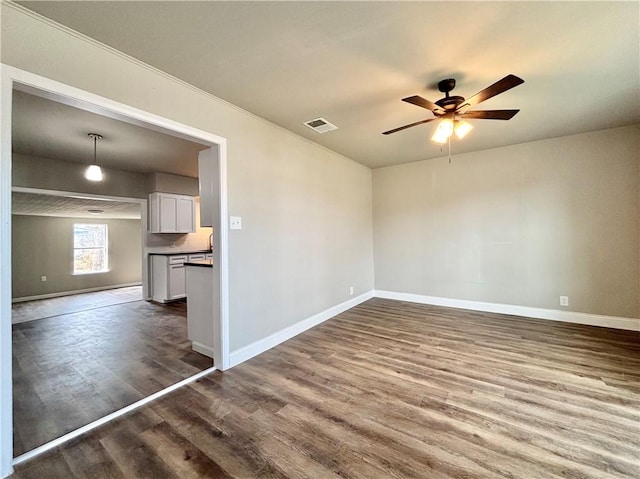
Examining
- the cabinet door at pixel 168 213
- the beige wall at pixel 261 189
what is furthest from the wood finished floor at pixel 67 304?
the beige wall at pixel 261 189

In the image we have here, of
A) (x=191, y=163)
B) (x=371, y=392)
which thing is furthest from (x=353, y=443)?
(x=191, y=163)

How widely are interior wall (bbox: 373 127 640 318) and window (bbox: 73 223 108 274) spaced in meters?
8.17

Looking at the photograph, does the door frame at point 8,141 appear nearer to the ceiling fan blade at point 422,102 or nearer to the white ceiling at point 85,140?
the white ceiling at point 85,140

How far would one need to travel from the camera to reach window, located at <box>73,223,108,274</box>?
7405 mm

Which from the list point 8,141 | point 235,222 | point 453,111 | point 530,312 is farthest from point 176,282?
point 530,312

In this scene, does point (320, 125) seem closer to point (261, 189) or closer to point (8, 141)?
point (261, 189)

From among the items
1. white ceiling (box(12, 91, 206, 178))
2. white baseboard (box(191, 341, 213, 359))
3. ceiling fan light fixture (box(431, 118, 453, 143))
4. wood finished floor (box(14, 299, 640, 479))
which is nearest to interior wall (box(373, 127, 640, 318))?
wood finished floor (box(14, 299, 640, 479))

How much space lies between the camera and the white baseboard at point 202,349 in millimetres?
2868

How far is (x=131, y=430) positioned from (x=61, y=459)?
33cm

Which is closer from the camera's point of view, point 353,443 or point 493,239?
point 353,443

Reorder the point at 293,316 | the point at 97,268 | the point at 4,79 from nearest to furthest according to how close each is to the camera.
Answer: the point at 4,79 < the point at 293,316 < the point at 97,268

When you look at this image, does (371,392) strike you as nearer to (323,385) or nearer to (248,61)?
(323,385)

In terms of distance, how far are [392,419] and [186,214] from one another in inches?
228

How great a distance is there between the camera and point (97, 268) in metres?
7.75
